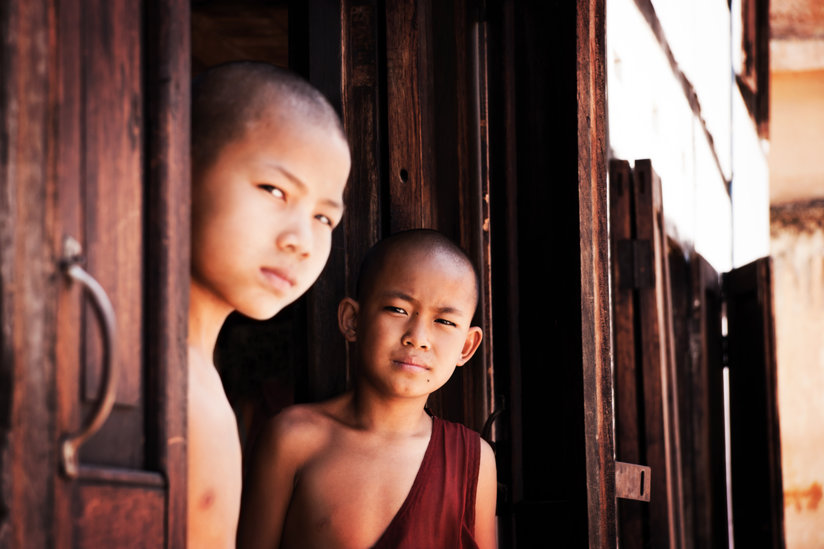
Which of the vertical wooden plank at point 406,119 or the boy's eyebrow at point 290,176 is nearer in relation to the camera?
the boy's eyebrow at point 290,176

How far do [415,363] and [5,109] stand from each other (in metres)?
1.22

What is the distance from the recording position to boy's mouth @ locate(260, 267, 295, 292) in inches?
55.3

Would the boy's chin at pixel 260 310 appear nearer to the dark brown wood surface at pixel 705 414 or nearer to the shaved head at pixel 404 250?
the shaved head at pixel 404 250

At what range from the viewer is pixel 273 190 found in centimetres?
140

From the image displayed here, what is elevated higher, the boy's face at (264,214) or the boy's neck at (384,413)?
the boy's face at (264,214)

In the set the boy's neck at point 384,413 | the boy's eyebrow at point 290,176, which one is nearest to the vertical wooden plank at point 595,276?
the boy's neck at point 384,413

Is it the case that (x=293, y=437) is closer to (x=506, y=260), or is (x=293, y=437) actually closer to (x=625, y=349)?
(x=506, y=260)

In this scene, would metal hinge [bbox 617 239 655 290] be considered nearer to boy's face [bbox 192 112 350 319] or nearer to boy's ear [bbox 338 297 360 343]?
boy's ear [bbox 338 297 360 343]

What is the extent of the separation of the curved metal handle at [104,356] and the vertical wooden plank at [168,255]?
14 cm

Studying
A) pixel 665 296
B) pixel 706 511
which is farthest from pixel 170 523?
pixel 706 511

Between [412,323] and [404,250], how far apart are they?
163 millimetres

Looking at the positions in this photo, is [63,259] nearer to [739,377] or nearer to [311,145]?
[311,145]

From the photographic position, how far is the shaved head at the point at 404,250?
81.1 inches

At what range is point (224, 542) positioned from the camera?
1413 mm
